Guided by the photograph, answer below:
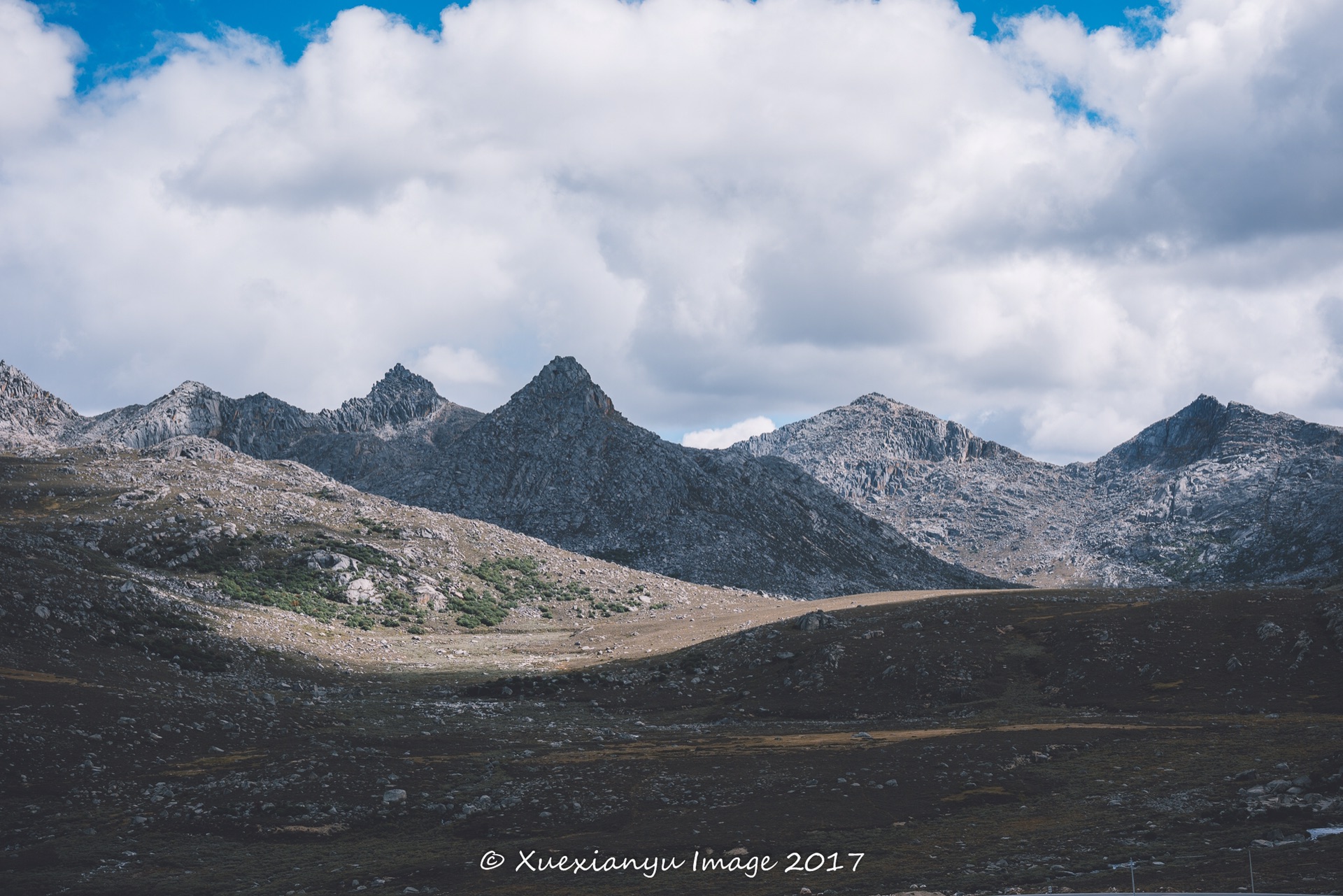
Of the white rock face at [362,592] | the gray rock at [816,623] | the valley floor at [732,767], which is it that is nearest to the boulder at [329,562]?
the white rock face at [362,592]

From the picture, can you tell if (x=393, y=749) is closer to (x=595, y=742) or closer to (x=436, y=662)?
(x=595, y=742)

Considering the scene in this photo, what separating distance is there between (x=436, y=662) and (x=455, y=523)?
75.9 meters

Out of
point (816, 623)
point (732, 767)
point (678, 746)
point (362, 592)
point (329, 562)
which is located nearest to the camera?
point (732, 767)

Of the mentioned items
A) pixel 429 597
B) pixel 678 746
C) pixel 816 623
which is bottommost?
pixel 678 746

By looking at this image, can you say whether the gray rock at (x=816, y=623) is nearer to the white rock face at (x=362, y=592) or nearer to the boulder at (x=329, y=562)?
the white rock face at (x=362, y=592)

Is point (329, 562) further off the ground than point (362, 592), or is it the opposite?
point (329, 562)

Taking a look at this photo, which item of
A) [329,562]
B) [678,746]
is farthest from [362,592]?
[678,746]

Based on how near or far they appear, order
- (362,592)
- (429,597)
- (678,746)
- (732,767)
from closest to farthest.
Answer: (732,767)
(678,746)
(362,592)
(429,597)

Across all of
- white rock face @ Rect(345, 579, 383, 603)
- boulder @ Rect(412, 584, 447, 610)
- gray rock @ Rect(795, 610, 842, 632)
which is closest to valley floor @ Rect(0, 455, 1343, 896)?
gray rock @ Rect(795, 610, 842, 632)

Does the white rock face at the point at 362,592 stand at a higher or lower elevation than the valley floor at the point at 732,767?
higher

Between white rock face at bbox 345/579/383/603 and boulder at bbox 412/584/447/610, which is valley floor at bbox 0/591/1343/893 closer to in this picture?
white rock face at bbox 345/579/383/603

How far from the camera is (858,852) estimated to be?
106 ft

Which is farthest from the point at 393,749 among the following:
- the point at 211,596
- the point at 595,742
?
the point at 211,596

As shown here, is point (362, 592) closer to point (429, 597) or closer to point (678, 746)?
point (429, 597)
